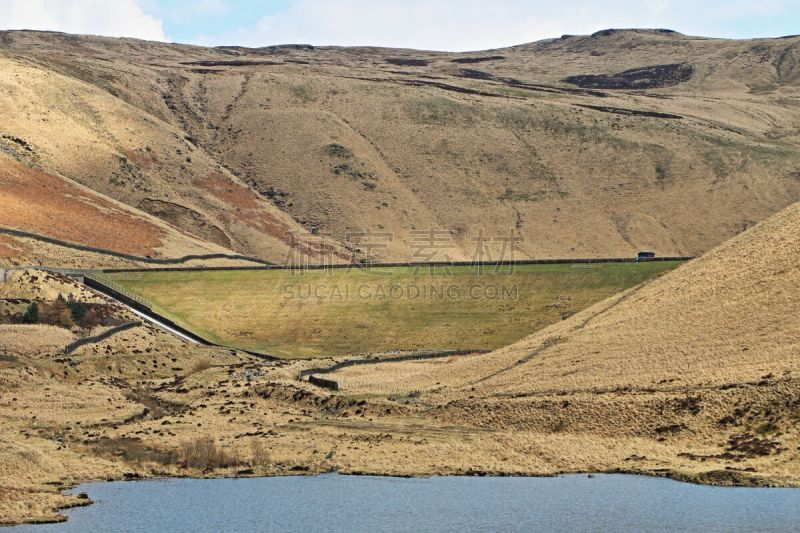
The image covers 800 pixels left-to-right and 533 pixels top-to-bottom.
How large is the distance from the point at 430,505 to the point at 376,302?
59957mm

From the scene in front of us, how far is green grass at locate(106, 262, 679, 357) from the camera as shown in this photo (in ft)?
311

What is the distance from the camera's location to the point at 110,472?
49.9 m

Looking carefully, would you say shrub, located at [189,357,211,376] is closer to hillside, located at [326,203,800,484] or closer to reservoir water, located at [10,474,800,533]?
hillside, located at [326,203,800,484]

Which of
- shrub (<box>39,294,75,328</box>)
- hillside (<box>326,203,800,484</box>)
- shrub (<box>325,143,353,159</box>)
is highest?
shrub (<box>325,143,353,159</box>)

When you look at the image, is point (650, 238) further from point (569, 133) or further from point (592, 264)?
point (592, 264)

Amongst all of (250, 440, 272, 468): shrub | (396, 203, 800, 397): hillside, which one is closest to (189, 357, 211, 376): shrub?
(396, 203, 800, 397): hillside

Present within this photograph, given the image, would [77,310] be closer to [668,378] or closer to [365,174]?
[668,378]

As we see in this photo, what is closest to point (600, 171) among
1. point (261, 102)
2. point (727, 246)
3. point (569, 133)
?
point (569, 133)

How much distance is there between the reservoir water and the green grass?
42087 millimetres

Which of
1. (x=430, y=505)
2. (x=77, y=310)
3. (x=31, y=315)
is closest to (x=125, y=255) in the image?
(x=77, y=310)

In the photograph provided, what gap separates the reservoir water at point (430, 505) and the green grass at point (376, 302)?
42087mm

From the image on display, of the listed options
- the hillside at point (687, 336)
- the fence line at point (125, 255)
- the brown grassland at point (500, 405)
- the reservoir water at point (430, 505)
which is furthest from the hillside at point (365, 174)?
the reservoir water at point (430, 505)

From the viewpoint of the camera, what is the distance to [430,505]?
44531mm

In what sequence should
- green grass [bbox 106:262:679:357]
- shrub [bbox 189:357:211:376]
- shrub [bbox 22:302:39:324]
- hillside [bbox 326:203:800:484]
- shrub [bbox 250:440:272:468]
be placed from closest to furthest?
1. hillside [bbox 326:203:800:484]
2. shrub [bbox 250:440:272:468]
3. shrub [bbox 189:357:211:376]
4. shrub [bbox 22:302:39:324]
5. green grass [bbox 106:262:679:357]
